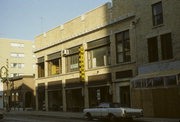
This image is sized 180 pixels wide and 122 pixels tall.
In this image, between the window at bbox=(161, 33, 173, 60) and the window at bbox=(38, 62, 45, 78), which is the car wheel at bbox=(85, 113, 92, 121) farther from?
the window at bbox=(38, 62, 45, 78)

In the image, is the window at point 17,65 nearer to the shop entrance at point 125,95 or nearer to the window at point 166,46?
the shop entrance at point 125,95

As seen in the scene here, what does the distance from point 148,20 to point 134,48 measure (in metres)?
3.03

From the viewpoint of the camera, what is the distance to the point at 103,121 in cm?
2412

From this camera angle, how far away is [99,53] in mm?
33281

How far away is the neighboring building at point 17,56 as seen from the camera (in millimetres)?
79125

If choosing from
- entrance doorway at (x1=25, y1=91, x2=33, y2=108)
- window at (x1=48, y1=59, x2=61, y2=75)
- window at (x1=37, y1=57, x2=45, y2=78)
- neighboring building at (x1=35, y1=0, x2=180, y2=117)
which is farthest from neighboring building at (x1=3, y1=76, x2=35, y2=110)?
window at (x1=48, y1=59, x2=61, y2=75)

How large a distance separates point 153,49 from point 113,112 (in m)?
7.86

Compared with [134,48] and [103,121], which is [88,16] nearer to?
[134,48]

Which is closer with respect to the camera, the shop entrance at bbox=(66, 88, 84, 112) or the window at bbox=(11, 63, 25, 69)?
the shop entrance at bbox=(66, 88, 84, 112)

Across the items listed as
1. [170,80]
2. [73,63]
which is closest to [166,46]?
[170,80]

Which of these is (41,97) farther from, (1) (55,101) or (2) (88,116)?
(2) (88,116)

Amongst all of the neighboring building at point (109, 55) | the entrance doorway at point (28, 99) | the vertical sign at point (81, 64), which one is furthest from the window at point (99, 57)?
the entrance doorway at point (28, 99)

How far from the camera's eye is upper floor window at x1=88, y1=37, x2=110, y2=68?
32.1 m

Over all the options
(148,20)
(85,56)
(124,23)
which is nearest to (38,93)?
(85,56)
